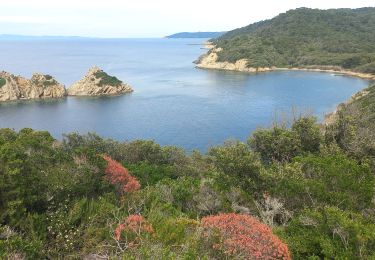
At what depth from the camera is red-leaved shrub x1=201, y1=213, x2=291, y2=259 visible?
1008 centimetres

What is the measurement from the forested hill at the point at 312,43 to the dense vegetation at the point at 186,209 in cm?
9611

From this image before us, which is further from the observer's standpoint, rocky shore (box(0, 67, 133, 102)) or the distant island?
the distant island

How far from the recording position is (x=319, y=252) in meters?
11.8

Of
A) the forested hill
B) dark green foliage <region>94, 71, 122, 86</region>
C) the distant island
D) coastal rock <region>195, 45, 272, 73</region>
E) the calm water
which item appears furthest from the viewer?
coastal rock <region>195, 45, 272, 73</region>

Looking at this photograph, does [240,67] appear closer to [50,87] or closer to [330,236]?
[50,87]

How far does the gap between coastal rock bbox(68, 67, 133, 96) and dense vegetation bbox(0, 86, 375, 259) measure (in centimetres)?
6066

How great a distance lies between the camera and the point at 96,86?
8256cm

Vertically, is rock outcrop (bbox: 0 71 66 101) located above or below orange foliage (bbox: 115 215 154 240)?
below

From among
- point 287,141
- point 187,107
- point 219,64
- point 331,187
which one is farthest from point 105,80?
point 331,187

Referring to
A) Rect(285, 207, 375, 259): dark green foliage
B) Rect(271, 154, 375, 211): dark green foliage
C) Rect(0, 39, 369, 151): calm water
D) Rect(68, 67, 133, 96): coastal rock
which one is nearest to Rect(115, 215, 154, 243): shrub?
Rect(285, 207, 375, 259): dark green foliage

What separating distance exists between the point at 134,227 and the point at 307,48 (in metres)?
136

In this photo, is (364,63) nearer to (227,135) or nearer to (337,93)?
(337,93)

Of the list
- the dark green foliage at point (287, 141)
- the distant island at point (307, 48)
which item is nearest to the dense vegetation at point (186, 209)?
the dark green foliage at point (287, 141)

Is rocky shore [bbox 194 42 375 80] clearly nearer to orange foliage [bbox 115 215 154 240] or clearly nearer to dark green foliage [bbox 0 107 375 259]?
dark green foliage [bbox 0 107 375 259]
